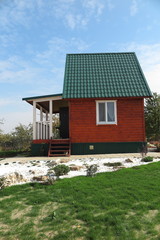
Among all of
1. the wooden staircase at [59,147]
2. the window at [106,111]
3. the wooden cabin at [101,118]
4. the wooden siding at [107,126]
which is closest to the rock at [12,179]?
the wooden staircase at [59,147]

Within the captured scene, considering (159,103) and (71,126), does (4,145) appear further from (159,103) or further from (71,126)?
(159,103)

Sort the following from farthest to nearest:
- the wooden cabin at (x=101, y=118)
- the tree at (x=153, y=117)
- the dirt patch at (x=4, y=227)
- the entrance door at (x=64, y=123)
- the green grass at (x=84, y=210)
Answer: the tree at (x=153, y=117), the entrance door at (x=64, y=123), the wooden cabin at (x=101, y=118), the dirt patch at (x=4, y=227), the green grass at (x=84, y=210)

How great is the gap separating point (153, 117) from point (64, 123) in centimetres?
1118

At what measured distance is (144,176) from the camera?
512 centimetres

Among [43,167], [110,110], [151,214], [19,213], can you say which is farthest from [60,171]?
[110,110]

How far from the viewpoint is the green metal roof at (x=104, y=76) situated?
1103 centimetres

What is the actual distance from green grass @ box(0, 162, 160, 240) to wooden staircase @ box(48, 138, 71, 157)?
573 cm

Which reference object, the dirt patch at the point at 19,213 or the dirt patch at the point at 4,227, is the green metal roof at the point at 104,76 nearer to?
the dirt patch at the point at 19,213

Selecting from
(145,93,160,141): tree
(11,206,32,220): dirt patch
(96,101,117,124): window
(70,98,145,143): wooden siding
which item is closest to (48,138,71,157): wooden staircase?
(70,98,145,143): wooden siding

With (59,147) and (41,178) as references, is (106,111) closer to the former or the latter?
(59,147)

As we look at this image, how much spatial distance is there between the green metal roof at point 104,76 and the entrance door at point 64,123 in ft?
9.77

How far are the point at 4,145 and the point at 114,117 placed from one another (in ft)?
42.9

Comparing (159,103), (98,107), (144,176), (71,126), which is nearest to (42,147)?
(71,126)

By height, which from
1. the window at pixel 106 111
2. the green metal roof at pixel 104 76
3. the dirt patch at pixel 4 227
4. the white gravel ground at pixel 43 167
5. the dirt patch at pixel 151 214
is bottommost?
the dirt patch at pixel 4 227
